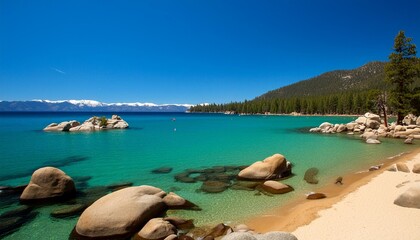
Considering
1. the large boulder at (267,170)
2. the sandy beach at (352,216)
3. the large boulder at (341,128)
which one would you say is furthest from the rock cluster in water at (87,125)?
the sandy beach at (352,216)

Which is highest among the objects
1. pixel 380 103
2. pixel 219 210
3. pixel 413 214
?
pixel 380 103

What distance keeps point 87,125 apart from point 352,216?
233 feet

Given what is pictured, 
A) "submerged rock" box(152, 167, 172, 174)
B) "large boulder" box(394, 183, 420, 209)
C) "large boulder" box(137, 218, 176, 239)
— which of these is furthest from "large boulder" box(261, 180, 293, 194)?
"submerged rock" box(152, 167, 172, 174)

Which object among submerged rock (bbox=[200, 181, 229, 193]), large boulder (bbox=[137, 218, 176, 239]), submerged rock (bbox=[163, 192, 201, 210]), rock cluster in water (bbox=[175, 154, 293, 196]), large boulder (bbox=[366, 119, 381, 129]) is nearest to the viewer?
large boulder (bbox=[137, 218, 176, 239])

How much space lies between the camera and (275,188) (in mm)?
15141

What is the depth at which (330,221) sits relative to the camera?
9.91 metres

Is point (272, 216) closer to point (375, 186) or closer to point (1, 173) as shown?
point (375, 186)

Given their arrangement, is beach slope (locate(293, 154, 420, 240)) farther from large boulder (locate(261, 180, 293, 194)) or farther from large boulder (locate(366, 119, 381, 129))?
large boulder (locate(366, 119, 381, 129))

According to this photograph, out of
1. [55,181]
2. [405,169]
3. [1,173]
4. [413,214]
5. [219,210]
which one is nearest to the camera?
[413,214]

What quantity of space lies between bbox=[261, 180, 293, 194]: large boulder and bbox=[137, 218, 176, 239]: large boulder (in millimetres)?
7288

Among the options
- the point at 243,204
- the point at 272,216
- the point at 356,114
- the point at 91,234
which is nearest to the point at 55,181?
the point at 91,234

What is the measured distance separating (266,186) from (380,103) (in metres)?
47.2

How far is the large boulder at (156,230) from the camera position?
371 inches

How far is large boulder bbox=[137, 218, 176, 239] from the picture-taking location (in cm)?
943
